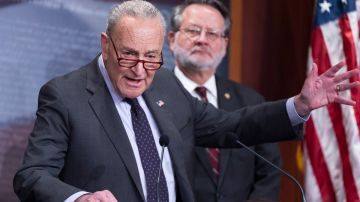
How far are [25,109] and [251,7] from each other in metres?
1.87

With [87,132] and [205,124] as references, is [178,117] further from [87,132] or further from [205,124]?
[87,132]

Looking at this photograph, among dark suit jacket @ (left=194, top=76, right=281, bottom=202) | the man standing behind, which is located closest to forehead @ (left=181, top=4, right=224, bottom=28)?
the man standing behind

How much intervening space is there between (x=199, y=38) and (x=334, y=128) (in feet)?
2.80

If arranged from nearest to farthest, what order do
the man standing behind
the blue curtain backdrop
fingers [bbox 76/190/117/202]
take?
fingers [bbox 76/190/117/202] < the blue curtain backdrop < the man standing behind

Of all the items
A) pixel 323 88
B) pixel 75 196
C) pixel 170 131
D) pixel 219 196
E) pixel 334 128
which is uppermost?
pixel 323 88

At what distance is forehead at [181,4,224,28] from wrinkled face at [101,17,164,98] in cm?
121

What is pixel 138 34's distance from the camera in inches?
106

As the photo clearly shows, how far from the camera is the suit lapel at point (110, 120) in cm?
266

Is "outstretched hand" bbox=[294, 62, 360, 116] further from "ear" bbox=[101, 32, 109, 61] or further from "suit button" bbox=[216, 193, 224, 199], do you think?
"suit button" bbox=[216, 193, 224, 199]

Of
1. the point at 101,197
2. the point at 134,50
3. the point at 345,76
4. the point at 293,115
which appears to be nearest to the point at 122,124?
the point at 134,50

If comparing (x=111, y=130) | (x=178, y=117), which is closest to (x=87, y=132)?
(x=111, y=130)

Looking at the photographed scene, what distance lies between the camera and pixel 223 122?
10.1 feet

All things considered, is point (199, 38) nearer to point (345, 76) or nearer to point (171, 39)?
point (171, 39)

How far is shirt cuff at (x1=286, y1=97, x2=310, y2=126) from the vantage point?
289cm
